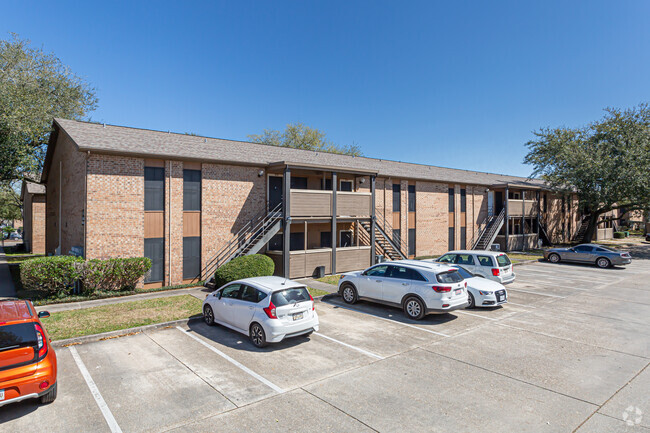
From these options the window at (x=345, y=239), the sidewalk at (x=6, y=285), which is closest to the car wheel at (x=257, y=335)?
the sidewalk at (x=6, y=285)

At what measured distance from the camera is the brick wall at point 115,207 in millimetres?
14273

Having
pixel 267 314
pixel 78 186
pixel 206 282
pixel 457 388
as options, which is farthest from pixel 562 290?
pixel 78 186

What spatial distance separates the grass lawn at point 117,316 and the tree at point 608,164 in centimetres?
3266

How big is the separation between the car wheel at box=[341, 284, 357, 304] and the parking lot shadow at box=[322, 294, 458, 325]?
17cm

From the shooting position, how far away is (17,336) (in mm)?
5566

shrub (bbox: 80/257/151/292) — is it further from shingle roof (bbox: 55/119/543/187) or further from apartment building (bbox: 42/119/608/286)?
shingle roof (bbox: 55/119/543/187)

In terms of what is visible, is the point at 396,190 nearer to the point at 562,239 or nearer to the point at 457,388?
the point at 457,388

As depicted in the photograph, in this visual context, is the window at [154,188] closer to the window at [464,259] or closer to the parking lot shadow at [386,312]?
the parking lot shadow at [386,312]

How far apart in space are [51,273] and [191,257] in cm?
520

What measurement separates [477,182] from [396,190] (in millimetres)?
9130

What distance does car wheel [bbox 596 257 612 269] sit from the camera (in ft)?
74.4

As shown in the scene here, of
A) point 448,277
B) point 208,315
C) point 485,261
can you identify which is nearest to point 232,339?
point 208,315

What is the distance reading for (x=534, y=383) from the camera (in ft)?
21.9

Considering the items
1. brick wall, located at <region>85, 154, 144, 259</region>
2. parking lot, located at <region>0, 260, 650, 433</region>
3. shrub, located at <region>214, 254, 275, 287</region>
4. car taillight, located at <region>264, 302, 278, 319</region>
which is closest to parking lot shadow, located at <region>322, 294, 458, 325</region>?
parking lot, located at <region>0, 260, 650, 433</region>
